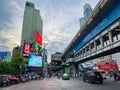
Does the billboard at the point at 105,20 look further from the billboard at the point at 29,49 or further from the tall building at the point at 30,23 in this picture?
the tall building at the point at 30,23

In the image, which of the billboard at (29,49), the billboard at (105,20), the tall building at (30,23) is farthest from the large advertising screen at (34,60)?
the tall building at (30,23)

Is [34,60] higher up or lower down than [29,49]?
lower down

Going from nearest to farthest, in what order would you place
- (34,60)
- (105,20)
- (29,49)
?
(105,20), (34,60), (29,49)

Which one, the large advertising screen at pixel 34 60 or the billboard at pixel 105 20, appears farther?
the large advertising screen at pixel 34 60

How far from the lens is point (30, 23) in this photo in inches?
5876

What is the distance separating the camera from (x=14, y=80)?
2795cm

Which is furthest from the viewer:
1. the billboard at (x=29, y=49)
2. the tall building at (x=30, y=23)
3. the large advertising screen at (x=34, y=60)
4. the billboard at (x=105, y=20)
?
the tall building at (x=30, y=23)

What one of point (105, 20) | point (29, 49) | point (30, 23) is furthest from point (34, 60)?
point (30, 23)

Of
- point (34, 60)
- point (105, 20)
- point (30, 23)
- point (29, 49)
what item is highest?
point (30, 23)

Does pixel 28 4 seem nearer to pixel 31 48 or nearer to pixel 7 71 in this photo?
pixel 31 48

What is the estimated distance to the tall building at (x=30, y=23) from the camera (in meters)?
143

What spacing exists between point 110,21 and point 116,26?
122 centimetres

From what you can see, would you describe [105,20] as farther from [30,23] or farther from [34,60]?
[30,23]

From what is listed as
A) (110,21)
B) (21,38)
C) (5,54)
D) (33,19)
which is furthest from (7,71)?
(33,19)
